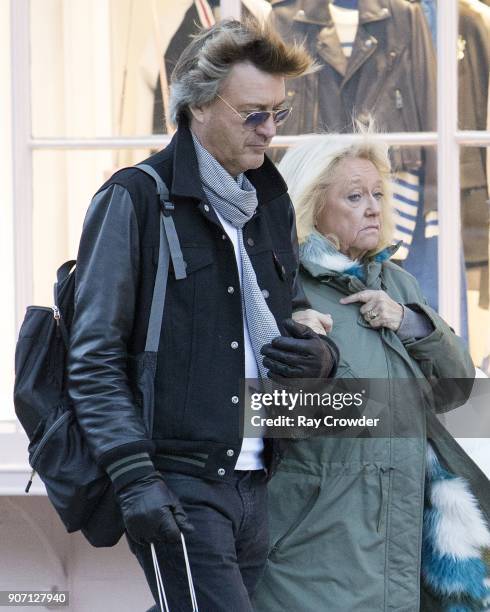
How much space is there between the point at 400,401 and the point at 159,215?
0.87 metres

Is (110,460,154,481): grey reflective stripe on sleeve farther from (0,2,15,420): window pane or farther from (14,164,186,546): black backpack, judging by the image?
(0,2,15,420): window pane

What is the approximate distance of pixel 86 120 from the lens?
4.43 m

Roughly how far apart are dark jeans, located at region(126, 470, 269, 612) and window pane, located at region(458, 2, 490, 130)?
195 centimetres

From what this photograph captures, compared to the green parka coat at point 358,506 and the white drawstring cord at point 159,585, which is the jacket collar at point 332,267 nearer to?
the green parka coat at point 358,506

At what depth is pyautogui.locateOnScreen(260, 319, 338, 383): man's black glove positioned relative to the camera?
9.37 feet

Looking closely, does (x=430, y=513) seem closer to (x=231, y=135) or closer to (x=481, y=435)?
(x=481, y=435)

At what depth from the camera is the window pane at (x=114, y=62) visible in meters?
4.43

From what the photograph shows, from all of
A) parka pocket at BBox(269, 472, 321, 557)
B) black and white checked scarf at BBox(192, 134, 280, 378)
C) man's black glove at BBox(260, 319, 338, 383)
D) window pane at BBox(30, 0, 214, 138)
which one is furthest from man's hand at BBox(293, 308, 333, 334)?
window pane at BBox(30, 0, 214, 138)

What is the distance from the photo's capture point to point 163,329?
2777 millimetres

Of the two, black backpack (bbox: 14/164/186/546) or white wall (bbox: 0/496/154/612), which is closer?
black backpack (bbox: 14/164/186/546)

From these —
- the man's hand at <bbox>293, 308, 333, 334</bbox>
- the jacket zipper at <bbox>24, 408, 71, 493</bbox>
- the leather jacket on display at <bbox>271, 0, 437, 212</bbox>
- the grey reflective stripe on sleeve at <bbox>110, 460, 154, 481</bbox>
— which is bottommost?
the grey reflective stripe on sleeve at <bbox>110, 460, 154, 481</bbox>

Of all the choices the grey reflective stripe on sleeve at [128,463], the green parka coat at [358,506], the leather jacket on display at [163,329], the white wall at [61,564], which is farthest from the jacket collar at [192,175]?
the white wall at [61,564]

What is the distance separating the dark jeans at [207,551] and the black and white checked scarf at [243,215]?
0.32 meters

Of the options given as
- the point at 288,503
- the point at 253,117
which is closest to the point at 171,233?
the point at 253,117
